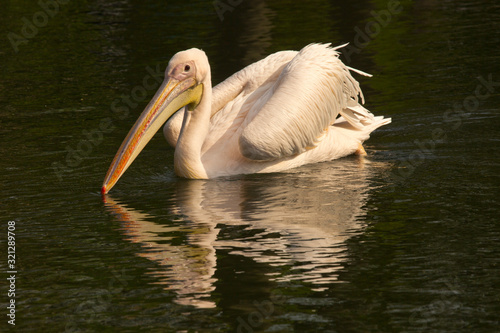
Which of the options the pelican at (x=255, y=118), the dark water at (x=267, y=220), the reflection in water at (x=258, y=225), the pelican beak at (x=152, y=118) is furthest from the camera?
the pelican at (x=255, y=118)

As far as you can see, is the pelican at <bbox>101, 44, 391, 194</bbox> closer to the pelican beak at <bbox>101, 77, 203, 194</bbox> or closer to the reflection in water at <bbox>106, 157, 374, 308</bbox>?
the pelican beak at <bbox>101, 77, 203, 194</bbox>

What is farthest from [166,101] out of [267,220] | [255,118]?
[267,220]

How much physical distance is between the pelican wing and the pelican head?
0.58 m

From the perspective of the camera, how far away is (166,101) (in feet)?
21.8

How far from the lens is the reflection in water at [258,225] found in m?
4.71

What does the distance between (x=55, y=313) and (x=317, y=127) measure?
3529 millimetres

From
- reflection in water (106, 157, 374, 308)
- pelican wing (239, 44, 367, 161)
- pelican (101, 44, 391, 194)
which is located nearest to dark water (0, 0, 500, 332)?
reflection in water (106, 157, 374, 308)

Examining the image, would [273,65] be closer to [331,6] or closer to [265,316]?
[265,316]

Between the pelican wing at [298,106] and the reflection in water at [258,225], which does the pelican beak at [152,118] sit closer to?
the reflection in water at [258,225]

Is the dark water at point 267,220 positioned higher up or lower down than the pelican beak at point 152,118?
lower down

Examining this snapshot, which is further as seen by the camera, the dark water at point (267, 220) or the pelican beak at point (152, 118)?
the pelican beak at point (152, 118)

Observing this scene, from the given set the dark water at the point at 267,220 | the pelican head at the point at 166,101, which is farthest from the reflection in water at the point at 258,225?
the pelican head at the point at 166,101

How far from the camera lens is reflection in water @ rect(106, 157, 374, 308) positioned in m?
4.71

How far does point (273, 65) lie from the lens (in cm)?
774
